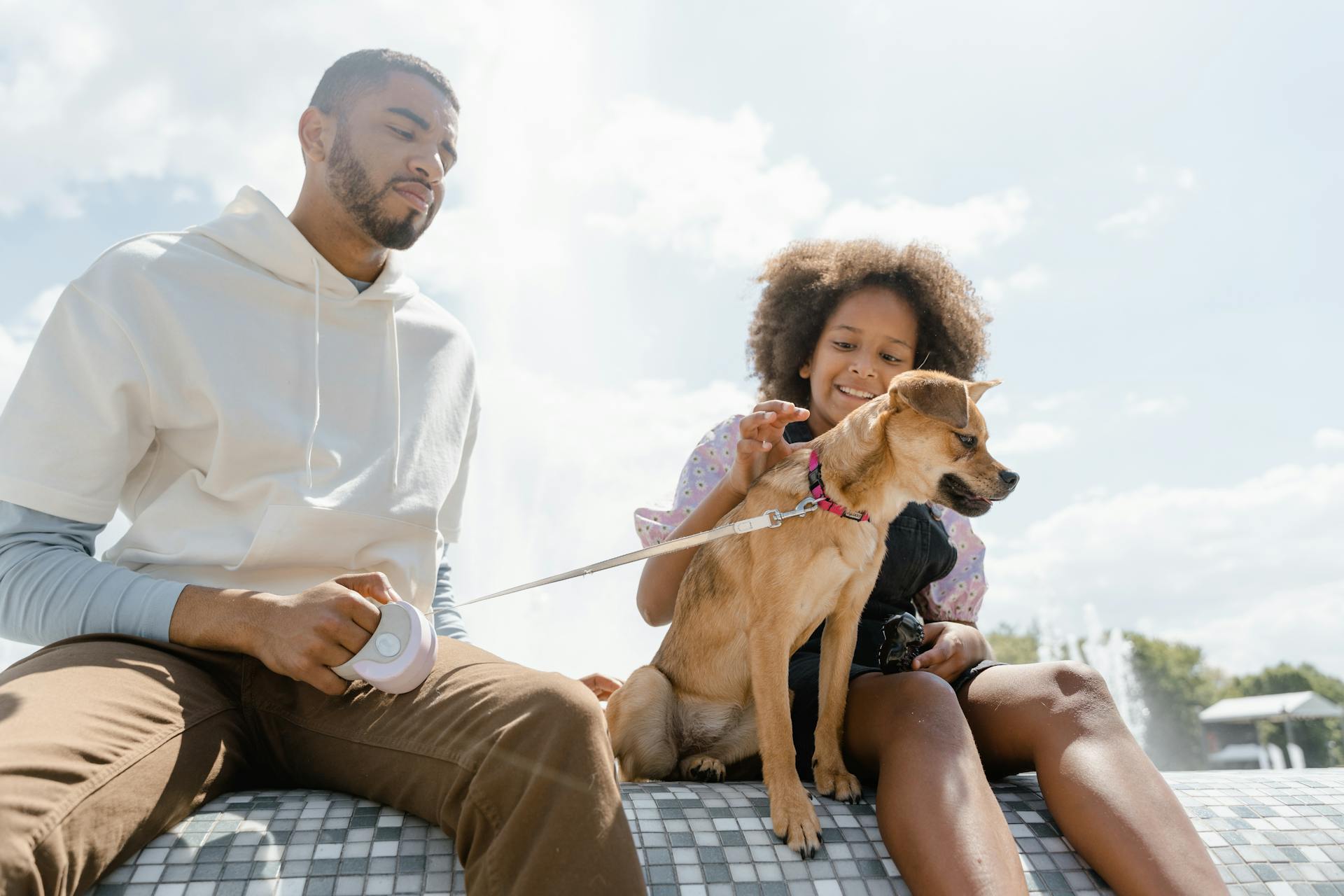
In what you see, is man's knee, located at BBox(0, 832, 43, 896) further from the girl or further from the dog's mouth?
the dog's mouth

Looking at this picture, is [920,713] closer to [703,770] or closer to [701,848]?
[701,848]

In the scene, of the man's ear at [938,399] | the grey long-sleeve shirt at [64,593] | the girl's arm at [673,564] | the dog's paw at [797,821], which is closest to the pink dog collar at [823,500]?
the girl's arm at [673,564]

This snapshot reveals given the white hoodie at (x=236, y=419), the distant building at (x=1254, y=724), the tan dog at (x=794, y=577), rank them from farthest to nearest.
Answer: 1. the distant building at (x=1254, y=724)
2. the tan dog at (x=794, y=577)
3. the white hoodie at (x=236, y=419)

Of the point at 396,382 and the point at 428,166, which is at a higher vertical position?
the point at 428,166

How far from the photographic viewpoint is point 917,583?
12.3 feet

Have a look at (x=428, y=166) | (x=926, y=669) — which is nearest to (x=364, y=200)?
(x=428, y=166)

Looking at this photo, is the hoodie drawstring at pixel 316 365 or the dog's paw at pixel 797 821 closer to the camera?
the dog's paw at pixel 797 821

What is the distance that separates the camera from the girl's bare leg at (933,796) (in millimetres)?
2156

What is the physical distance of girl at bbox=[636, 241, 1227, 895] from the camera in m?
2.28

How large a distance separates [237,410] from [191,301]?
378 mm

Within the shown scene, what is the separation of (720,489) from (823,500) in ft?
1.39

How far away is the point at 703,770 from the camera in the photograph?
11.0 ft

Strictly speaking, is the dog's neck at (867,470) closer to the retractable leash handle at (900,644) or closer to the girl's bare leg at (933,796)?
the retractable leash handle at (900,644)

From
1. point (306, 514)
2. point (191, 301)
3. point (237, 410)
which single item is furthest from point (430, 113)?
point (306, 514)
